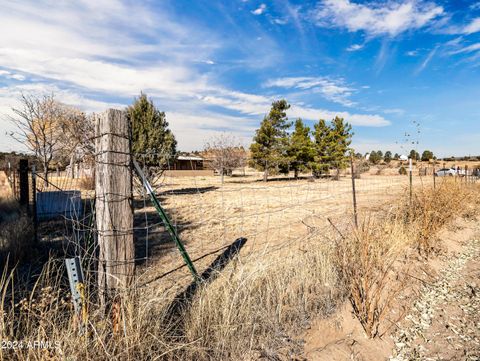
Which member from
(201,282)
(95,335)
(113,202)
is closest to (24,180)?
(201,282)

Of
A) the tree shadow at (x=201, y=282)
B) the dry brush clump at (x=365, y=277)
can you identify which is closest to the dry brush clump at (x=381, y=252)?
the dry brush clump at (x=365, y=277)

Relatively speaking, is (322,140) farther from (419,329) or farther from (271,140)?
(419,329)

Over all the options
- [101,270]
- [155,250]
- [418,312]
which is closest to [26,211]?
[155,250]

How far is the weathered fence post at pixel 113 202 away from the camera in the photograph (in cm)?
215

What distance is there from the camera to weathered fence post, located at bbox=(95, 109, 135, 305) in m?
2.15

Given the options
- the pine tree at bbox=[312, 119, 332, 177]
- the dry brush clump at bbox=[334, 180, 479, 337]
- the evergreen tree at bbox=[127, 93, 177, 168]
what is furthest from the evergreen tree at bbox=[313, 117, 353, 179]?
the dry brush clump at bbox=[334, 180, 479, 337]

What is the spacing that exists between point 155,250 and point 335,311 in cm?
378

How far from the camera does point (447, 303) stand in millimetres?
3473

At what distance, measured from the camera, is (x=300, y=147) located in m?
28.3

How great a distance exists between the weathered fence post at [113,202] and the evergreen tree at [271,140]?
2516cm

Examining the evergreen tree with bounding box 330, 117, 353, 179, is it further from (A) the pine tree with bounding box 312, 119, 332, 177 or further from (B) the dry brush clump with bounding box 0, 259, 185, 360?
(B) the dry brush clump with bounding box 0, 259, 185, 360

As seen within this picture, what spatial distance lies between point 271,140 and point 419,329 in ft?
83.0

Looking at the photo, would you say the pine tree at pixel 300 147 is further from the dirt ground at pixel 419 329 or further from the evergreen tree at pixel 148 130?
the dirt ground at pixel 419 329

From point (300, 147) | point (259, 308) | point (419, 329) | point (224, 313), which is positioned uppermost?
point (300, 147)
